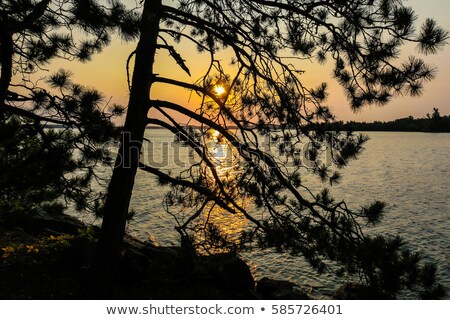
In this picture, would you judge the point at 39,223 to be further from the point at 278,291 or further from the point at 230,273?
the point at 278,291

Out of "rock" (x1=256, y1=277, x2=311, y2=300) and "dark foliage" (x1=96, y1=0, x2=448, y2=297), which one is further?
A: "rock" (x1=256, y1=277, x2=311, y2=300)

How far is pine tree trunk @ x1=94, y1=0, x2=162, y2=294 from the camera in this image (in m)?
4.35

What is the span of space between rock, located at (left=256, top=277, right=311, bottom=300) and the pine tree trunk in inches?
202

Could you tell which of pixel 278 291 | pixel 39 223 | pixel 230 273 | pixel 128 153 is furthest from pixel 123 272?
pixel 278 291

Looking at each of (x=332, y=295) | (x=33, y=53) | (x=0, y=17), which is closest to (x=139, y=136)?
(x=0, y=17)

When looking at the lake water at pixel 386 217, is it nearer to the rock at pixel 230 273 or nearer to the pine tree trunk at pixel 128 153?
the pine tree trunk at pixel 128 153

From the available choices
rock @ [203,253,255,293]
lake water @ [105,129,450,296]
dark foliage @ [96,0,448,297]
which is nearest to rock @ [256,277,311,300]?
rock @ [203,253,255,293]

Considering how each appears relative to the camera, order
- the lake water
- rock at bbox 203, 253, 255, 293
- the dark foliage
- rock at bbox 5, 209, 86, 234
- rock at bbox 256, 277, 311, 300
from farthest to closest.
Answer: the lake water, rock at bbox 5, 209, 86, 234, rock at bbox 256, 277, 311, 300, rock at bbox 203, 253, 255, 293, the dark foliage

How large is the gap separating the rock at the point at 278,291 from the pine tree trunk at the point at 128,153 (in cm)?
514

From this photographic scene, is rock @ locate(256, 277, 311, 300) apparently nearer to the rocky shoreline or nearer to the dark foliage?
the rocky shoreline

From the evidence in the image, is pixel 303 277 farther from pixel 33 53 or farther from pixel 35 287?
pixel 33 53

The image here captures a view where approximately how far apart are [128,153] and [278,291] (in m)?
6.23

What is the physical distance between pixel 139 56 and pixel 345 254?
12.1ft

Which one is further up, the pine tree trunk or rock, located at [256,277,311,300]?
the pine tree trunk
